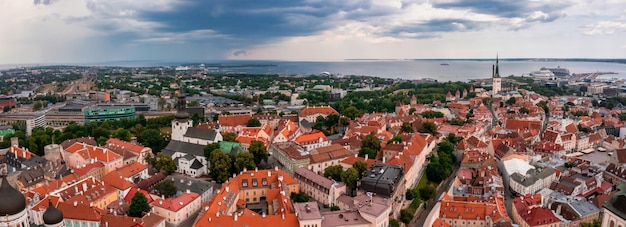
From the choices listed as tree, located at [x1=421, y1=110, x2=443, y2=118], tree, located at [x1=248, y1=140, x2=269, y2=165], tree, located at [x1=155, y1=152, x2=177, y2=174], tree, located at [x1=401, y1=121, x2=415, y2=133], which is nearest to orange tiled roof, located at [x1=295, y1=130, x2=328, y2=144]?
tree, located at [x1=248, y1=140, x2=269, y2=165]

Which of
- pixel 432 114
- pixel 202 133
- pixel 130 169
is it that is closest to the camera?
pixel 130 169

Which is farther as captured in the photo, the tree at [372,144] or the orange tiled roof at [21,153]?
the tree at [372,144]

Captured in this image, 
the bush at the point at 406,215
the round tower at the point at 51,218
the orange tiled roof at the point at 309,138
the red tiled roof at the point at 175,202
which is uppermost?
the round tower at the point at 51,218

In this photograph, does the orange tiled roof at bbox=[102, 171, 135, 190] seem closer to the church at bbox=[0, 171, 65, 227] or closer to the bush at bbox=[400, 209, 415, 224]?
the church at bbox=[0, 171, 65, 227]

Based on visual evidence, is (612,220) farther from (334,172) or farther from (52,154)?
(52,154)

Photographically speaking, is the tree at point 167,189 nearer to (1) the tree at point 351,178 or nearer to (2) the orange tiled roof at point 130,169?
(2) the orange tiled roof at point 130,169

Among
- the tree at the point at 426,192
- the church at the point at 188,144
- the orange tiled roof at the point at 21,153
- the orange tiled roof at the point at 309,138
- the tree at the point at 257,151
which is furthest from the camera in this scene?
the orange tiled roof at the point at 309,138

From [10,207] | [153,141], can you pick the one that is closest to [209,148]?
[153,141]

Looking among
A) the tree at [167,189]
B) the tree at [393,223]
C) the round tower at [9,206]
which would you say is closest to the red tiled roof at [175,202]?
the tree at [167,189]
